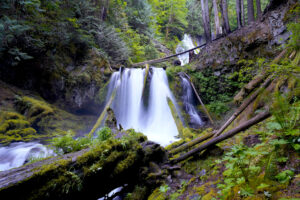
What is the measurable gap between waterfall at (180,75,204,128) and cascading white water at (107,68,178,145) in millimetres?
982

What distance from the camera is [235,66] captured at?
9.35 meters

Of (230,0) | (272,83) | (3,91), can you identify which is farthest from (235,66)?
(230,0)

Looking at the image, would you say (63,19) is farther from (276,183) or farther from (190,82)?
(276,183)

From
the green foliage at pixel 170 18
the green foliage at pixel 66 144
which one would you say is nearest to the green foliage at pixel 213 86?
the green foliage at pixel 66 144

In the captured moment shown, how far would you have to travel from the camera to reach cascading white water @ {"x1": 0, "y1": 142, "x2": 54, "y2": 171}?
13.0 feet

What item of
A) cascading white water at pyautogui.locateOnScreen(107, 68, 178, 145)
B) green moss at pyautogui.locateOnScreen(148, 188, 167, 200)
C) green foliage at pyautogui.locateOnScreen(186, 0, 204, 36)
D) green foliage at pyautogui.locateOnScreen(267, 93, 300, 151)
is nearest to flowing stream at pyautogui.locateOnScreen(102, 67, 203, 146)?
cascading white water at pyautogui.locateOnScreen(107, 68, 178, 145)

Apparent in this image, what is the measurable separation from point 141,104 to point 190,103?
3.59 meters

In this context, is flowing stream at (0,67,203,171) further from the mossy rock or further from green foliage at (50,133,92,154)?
green foliage at (50,133,92,154)

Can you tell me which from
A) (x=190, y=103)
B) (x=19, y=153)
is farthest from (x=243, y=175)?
(x=190, y=103)

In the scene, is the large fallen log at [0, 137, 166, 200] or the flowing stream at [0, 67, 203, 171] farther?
the flowing stream at [0, 67, 203, 171]

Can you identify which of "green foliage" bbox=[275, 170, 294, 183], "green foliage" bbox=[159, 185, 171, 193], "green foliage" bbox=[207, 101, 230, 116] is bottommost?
"green foliage" bbox=[159, 185, 171, 193]

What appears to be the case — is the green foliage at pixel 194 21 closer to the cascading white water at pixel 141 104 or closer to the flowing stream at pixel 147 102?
the flowing stream at pixel 147 102

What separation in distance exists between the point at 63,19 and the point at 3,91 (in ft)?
16.7

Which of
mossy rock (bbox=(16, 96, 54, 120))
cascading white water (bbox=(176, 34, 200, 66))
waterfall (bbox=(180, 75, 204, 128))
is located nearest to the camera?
mossy rock (bbox=(16, 96, 54, 120))
